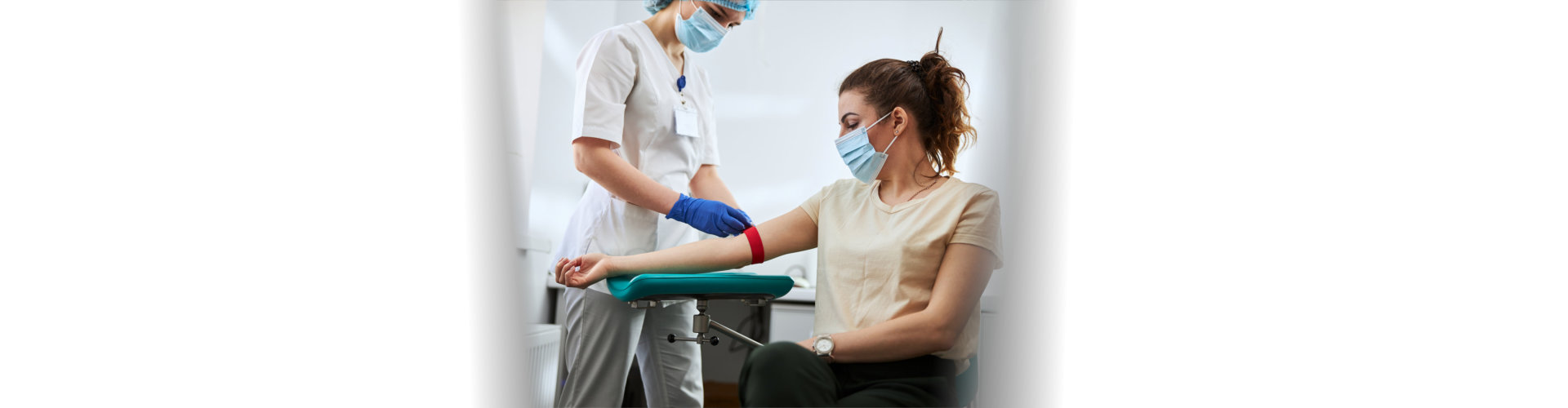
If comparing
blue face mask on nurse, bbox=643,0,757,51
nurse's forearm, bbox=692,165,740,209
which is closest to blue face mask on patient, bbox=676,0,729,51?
blue face mask on nurse, bbox=643,0,757,51

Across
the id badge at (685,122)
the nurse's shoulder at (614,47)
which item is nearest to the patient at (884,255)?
the id badge at (685,122)

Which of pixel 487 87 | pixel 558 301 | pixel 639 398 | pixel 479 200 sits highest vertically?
pixel 487 87

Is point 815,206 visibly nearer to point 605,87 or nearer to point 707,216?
point 707,216

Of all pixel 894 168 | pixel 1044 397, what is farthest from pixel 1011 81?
pixel 1044 397

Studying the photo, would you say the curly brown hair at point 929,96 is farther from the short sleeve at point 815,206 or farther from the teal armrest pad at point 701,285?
the teal armrest pad at point 701,285

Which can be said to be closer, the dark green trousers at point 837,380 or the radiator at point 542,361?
the dark green trousers at point 837,380

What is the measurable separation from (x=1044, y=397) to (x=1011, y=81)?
15.7 inches

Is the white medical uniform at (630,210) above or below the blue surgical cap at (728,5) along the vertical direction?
below

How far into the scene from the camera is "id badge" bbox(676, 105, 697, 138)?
1.16 m

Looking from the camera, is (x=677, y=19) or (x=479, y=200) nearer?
(x=677, y=19)

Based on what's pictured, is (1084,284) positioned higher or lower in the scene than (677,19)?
lower

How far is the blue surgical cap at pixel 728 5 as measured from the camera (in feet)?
3.83

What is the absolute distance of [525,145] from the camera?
124 centimetres

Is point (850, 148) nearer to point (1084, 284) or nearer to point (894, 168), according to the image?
point (894, 168)
